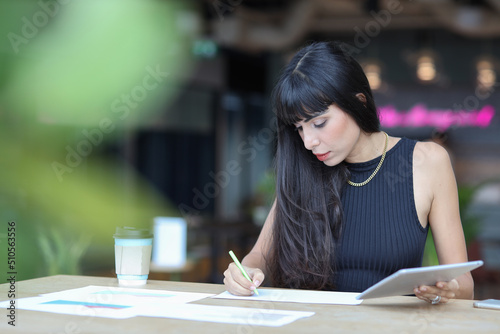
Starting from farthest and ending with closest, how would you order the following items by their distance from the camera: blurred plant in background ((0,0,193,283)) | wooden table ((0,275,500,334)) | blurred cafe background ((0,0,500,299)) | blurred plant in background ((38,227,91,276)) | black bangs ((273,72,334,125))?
blurred cafe background ((0,0,500,299)) < blurred plant in background ((0,0,193,283)) < blurred plant in background ((38,227,91,276)) < black bangs ((273,72,334,125)) < wooden table ((0,275,500,334))

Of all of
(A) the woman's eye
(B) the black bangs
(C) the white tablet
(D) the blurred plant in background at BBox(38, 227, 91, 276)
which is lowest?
(D) the blurred plant in background at BBox(38, 227, 91, 276)

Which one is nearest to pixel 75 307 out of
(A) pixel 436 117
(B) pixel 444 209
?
(B) pixel 444 209

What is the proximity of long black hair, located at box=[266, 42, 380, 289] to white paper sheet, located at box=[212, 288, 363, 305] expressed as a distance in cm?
26

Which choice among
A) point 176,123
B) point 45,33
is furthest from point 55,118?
point 176,123

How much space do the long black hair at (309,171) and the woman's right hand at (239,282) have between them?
1.02 ft

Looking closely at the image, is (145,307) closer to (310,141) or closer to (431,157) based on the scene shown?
(310,141)

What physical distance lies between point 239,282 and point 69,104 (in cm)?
604

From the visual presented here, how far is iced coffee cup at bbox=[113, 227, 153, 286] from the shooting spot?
1739 mm

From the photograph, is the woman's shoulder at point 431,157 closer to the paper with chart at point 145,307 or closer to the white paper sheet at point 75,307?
the paper with chart at point 145,307

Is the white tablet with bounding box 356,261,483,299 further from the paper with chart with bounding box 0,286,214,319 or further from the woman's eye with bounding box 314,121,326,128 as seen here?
the woman's eye with bounding box 314,121,326,128

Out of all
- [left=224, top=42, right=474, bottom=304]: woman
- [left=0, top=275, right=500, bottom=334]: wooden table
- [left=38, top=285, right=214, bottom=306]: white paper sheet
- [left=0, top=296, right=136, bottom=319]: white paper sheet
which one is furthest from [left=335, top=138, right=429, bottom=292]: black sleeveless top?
[left=0, top=296, right=136, bottom=319]: white paper sheet

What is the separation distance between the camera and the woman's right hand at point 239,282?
1533 mm

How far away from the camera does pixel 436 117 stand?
10.1 metres

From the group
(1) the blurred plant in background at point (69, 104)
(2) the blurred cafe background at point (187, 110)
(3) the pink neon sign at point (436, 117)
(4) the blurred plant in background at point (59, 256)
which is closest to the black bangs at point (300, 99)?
(2) the blurred cafe background at point (187, 110)
